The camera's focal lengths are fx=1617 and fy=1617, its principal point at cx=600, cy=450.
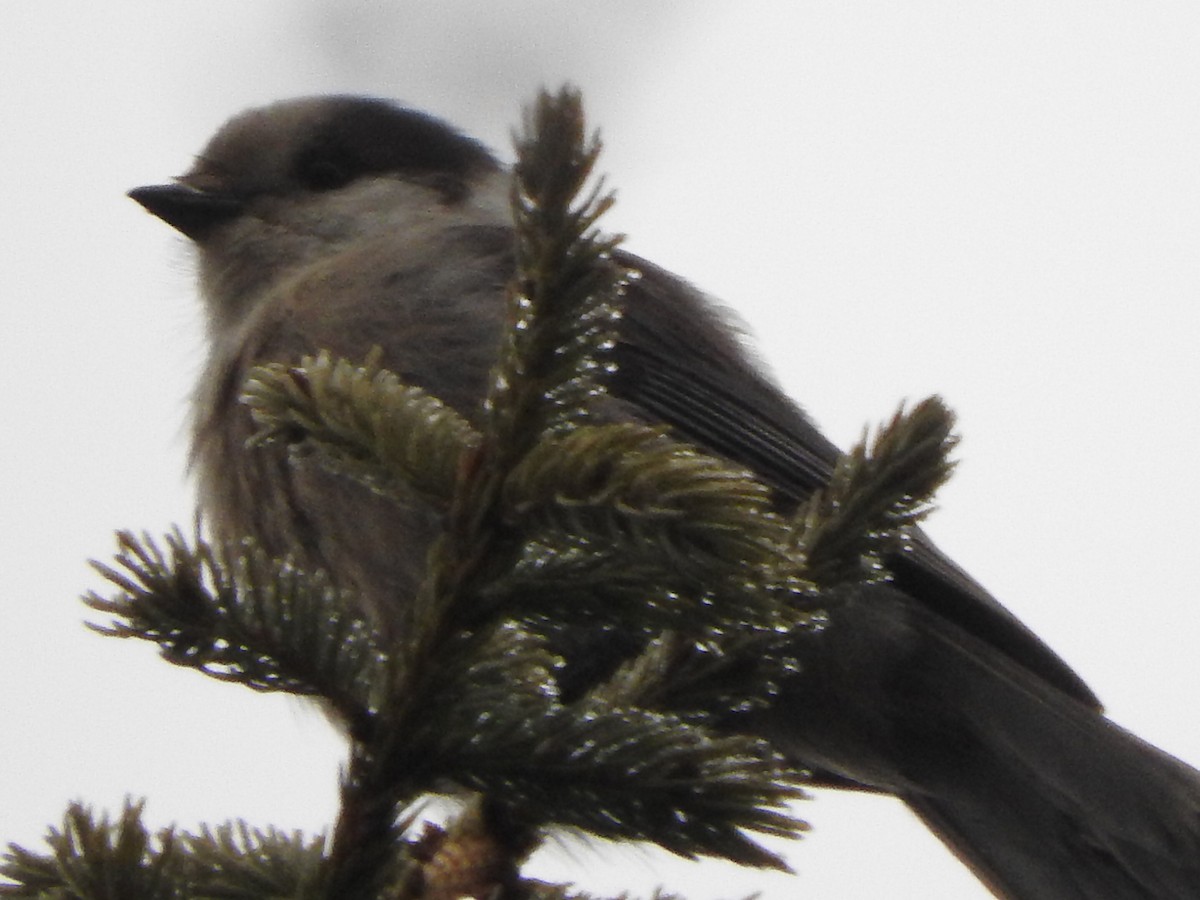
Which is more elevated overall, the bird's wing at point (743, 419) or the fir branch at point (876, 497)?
the bird's wing at point (743, 419)

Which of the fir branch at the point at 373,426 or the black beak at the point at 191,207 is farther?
the black beak at the point at 191,207

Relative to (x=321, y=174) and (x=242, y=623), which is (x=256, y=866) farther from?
(x=321, y=174)

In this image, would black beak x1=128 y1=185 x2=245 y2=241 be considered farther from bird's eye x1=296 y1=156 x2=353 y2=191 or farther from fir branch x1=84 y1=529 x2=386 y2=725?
fir branch x1=84 y1=529 x2=386 y2=725

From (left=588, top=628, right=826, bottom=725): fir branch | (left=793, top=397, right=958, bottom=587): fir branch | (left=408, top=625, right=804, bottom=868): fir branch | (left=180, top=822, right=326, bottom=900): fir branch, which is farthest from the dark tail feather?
(left=180, top=822, right=326, bottom=900): fir branch

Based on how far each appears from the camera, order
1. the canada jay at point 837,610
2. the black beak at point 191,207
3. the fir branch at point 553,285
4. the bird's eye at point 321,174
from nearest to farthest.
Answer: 1. the fir branch at point 553,285
2. the canada jay at point 837,610
3. the black beak at point 191,207
4. the bird's eye at point 321,174

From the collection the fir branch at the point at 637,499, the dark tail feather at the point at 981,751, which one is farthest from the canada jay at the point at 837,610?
the fir branch at the point at 637,499

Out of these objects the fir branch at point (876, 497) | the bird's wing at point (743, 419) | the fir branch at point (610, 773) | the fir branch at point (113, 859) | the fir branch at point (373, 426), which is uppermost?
the bird's wing at point (743, 419)

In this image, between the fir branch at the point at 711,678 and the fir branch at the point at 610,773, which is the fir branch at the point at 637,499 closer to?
the fir branch at the point at 610,773

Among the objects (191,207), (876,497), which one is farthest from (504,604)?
(191,207)
